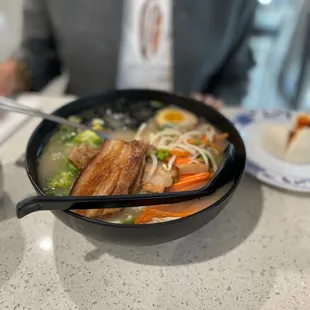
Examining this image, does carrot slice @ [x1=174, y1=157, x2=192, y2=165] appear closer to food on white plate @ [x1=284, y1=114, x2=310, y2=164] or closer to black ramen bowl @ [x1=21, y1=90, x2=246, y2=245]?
black ramen bowl @ [x1=21, y1=90, x2=246, y2=245]

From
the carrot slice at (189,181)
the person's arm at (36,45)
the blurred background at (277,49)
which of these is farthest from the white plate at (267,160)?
the person's arm at (36,45)

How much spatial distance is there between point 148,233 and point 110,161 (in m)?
0.21

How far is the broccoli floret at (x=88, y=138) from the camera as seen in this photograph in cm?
107

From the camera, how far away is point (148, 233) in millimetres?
786

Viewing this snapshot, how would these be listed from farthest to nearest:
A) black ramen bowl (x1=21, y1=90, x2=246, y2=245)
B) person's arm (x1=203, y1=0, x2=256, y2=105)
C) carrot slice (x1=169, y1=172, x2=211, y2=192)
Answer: person's arm (x1=203, y1=0, x2=256, y2=105), carrot slice (x1=169, y1=172, x2=211, y2=192), black ramen bowl (x1=21, y1=90, x2=246, y2=245)

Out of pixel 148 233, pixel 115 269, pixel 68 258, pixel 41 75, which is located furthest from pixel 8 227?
pixel 41 75

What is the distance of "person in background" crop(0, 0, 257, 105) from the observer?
66.6 inches

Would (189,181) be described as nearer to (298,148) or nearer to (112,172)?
(112,172)

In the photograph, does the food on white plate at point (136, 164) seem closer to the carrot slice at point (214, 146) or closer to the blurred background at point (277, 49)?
the carrot slice at point (214, 146)

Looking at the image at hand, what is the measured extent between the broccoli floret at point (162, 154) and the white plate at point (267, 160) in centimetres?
28

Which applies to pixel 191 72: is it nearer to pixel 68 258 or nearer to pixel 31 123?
pixel 31 123

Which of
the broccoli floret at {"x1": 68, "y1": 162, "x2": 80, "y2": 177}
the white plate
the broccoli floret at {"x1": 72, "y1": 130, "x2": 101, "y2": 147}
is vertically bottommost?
the white plate

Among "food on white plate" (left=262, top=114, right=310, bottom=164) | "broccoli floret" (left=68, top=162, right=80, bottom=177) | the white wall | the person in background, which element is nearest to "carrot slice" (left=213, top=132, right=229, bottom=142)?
"food on white plate" (left=262, top=114, right=310, bottom=164)

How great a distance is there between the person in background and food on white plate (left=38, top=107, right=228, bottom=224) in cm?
56
